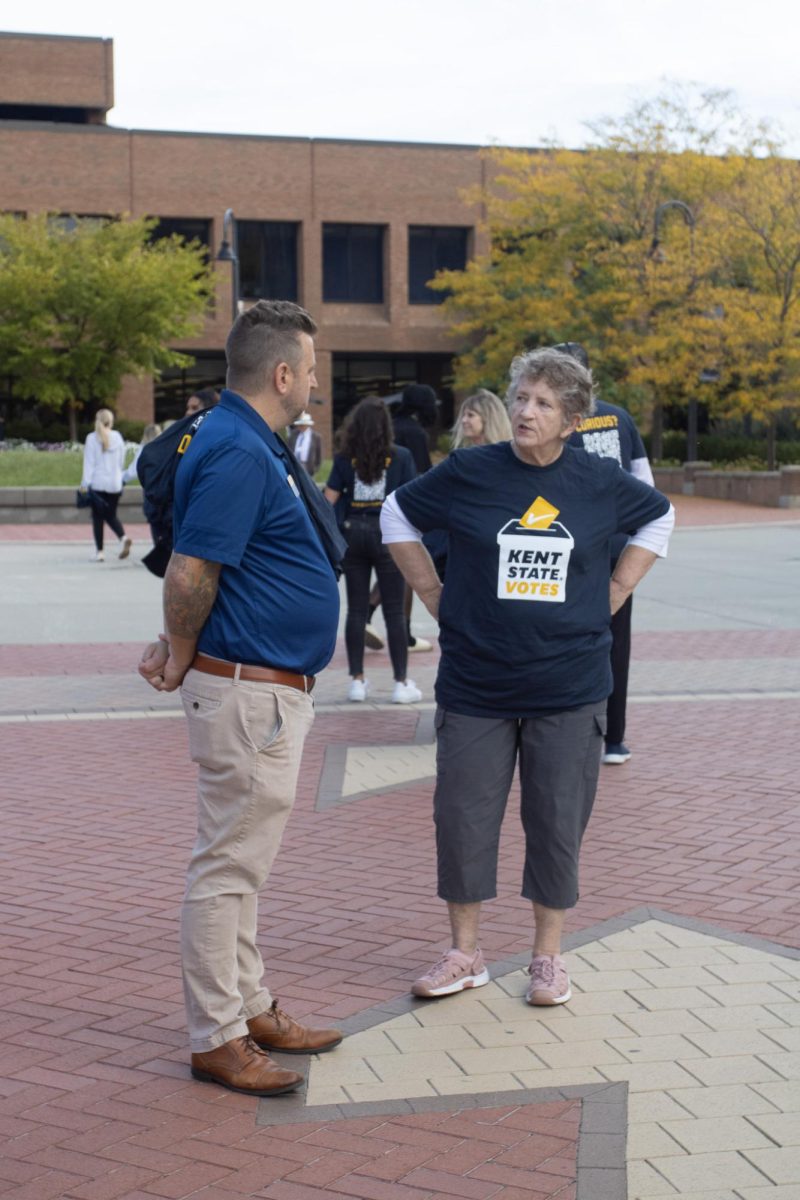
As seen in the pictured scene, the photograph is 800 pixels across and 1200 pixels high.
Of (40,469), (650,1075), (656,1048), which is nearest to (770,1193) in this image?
(650,1075)

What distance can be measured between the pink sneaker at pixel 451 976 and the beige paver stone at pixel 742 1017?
0.64 meters

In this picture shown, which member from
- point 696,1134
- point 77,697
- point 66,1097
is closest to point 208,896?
point 66,1097

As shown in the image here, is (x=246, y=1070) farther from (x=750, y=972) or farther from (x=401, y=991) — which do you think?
(x=750, y=972)

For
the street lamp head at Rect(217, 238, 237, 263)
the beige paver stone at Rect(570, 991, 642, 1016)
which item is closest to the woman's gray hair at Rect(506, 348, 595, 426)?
the beige paver stone at Rect(570, 991, 642, 1016)

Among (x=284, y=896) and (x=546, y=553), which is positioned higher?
(x=546, y=553)

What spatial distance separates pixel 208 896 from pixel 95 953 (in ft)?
4.24

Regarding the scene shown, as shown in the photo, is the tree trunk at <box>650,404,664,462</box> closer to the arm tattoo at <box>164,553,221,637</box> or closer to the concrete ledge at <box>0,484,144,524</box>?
the concrete ledge at <box>0,484,144,524</box>

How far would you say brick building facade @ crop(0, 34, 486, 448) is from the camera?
48.0 metres

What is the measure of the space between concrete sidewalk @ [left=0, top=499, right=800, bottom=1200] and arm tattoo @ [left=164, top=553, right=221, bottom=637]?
118cm

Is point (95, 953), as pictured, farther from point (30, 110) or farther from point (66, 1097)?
point (30, 110)

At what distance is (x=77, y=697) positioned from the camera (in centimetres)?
1012

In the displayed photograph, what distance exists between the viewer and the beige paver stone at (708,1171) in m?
3.46

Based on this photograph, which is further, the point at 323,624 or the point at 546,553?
the point at 546,553

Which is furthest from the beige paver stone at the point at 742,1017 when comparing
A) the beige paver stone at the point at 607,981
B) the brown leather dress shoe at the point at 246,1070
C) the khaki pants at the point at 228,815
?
the khaki pants at the point at 228,815
